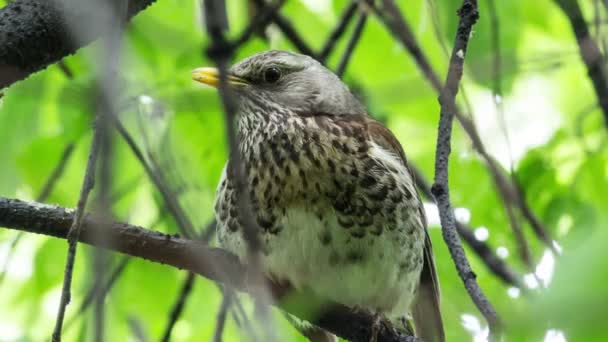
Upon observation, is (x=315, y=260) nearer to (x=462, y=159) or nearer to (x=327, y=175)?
(x=327, y=175)

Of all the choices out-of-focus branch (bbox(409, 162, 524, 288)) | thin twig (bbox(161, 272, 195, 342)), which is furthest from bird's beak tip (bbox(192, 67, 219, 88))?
out-of-focus branch (bbox(409, 162, 524, 288))

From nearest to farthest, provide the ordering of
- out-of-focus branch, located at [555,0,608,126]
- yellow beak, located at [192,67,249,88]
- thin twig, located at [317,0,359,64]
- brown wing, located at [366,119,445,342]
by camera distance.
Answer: out-of-focus branch, located at [555,0,608,126] → yellow beak, located at [192,67,249,88] → brown wing, located at [366,119,445,342] → thin twig, located at [317,0,359,64]

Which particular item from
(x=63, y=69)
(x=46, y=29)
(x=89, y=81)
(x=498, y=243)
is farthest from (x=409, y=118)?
(x=46, y=29)

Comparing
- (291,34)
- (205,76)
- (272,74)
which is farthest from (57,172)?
(291,34)

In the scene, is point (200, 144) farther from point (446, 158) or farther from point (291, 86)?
point (446, 158)

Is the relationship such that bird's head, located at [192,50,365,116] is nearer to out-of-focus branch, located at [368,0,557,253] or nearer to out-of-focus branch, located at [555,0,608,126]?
out-of-focus branch, located at [555,0,608,126]

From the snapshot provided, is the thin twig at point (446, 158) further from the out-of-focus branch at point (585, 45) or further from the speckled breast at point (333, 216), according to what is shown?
the speckled breast at point (333, 216)
